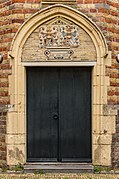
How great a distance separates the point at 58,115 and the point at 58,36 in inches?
72.1

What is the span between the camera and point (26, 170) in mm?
6016

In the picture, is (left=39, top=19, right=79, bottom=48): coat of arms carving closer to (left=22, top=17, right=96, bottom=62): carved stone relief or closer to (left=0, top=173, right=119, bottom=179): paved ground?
(left=22, top=17, right=96, bottom=62): carved stone relief

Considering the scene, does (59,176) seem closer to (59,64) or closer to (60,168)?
(60,168)

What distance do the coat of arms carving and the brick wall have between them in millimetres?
503

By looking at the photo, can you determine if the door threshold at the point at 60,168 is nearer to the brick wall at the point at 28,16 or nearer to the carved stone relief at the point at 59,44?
the brick wall at the point at 28,16

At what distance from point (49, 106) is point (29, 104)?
0.47 m

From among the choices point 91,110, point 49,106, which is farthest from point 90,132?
point 49,106

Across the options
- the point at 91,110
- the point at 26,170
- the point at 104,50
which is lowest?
the point at 26,170

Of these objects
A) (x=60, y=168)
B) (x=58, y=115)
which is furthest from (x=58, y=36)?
(x=60, y=168)

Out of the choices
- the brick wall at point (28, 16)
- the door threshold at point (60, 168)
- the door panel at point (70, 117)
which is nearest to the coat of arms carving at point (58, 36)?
the brick wall at point (28, 16)

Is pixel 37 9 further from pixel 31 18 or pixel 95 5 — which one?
pixel 95 5

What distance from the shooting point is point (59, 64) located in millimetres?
6168

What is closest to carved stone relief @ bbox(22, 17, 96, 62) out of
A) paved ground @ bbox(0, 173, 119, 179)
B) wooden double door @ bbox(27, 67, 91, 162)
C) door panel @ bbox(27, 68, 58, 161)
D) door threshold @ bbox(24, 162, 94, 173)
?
wooden double door @ bbox(27, 67, 91, 162)

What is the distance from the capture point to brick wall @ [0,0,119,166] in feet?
20.1
